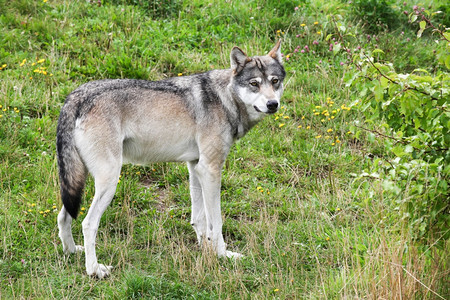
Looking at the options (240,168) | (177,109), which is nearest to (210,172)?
(177,109)

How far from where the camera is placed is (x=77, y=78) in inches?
312

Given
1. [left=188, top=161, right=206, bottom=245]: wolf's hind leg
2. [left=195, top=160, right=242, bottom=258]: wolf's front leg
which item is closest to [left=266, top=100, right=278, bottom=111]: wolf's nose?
[left=195, top=160, right=242, bottom=258]: wolf's front leg

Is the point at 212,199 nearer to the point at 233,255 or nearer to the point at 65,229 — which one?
the point at 233,255

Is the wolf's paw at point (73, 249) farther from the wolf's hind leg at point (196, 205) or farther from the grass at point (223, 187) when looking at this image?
the wolf's hind leg at point (196, 205)

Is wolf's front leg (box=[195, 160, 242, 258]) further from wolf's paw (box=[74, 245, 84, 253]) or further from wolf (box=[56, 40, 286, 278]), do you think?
wolf's paw (box=[74, 245, 84, 253])

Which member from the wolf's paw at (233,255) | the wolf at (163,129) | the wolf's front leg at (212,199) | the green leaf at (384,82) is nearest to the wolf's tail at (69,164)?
the wolf at (163,129)

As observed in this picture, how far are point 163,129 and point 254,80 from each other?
1054 mm

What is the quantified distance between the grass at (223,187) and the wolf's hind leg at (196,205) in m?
0.17

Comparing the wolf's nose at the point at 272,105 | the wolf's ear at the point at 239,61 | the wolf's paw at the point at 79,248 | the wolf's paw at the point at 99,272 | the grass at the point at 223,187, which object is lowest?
the wolf's paw at the point at 79,248

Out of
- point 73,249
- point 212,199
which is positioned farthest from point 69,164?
point 212,199

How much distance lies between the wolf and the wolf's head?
0.01 meters

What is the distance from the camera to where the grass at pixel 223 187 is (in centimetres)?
473

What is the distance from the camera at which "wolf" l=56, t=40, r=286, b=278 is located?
5.15 metres

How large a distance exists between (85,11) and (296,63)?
3575 millimetres
